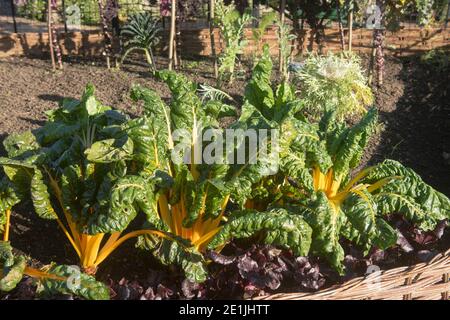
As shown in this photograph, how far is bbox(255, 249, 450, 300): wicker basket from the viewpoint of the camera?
3.09 metres

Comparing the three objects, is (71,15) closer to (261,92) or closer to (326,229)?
(261,92)

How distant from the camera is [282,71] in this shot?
22.6 feet

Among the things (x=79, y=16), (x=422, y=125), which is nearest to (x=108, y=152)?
(x=422, y=125)

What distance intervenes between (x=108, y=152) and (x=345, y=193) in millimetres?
1406

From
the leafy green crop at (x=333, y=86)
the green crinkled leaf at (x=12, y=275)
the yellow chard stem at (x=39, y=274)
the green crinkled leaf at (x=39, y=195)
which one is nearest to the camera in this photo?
the green crinkled leaf at (x=12, y=275)

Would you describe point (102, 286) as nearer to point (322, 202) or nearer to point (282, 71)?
point (322, 202)

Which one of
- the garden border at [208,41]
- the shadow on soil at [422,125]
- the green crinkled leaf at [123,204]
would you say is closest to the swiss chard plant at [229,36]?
the garden border at [208,41]

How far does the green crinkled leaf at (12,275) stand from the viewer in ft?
9.70

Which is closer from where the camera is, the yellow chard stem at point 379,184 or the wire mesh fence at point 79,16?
→ the yellow chard stem at point 379,184

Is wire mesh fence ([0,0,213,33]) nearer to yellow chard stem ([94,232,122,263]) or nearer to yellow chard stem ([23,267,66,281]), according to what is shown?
yellow chard stem ([94,232,122,263])

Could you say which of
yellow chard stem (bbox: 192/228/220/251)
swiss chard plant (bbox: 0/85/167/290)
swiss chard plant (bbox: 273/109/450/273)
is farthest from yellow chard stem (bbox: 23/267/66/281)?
swiss chard plant (bbox: 273/109/450/273)

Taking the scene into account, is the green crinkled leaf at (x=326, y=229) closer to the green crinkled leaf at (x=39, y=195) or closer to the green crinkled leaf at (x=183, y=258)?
the green crinkled leaf at (x=183, y=258)

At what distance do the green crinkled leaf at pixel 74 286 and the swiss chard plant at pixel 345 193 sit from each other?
1125 millimetres

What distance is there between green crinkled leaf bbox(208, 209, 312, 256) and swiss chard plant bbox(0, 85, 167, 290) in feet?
1.60
